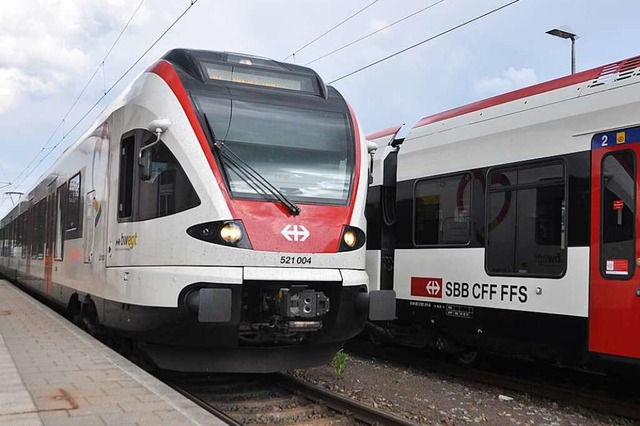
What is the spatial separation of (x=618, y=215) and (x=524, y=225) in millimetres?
1145

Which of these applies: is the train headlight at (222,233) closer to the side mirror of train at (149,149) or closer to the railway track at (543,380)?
the side mirror of train at (149,149)

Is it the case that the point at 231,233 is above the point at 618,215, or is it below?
below

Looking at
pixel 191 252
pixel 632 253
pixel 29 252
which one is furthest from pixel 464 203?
pixel 29 252

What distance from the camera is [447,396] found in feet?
23.7

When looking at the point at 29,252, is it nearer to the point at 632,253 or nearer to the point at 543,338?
the point at 543,338

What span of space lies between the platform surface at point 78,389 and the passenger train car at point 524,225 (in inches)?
148

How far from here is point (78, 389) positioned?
530 cm

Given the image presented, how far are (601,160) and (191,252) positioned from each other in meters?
3.94

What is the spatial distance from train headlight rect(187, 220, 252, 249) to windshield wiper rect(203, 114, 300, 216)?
445mm

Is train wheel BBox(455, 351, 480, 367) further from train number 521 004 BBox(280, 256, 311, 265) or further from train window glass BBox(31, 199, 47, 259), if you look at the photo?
train window glass BBox(31, 199, 47, 259)

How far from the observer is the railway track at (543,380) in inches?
267

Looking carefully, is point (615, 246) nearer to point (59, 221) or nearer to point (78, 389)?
point (78, 389)

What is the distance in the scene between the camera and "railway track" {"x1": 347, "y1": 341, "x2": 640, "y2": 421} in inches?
267

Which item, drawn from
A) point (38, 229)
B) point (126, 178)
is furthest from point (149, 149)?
point (38, 229)
